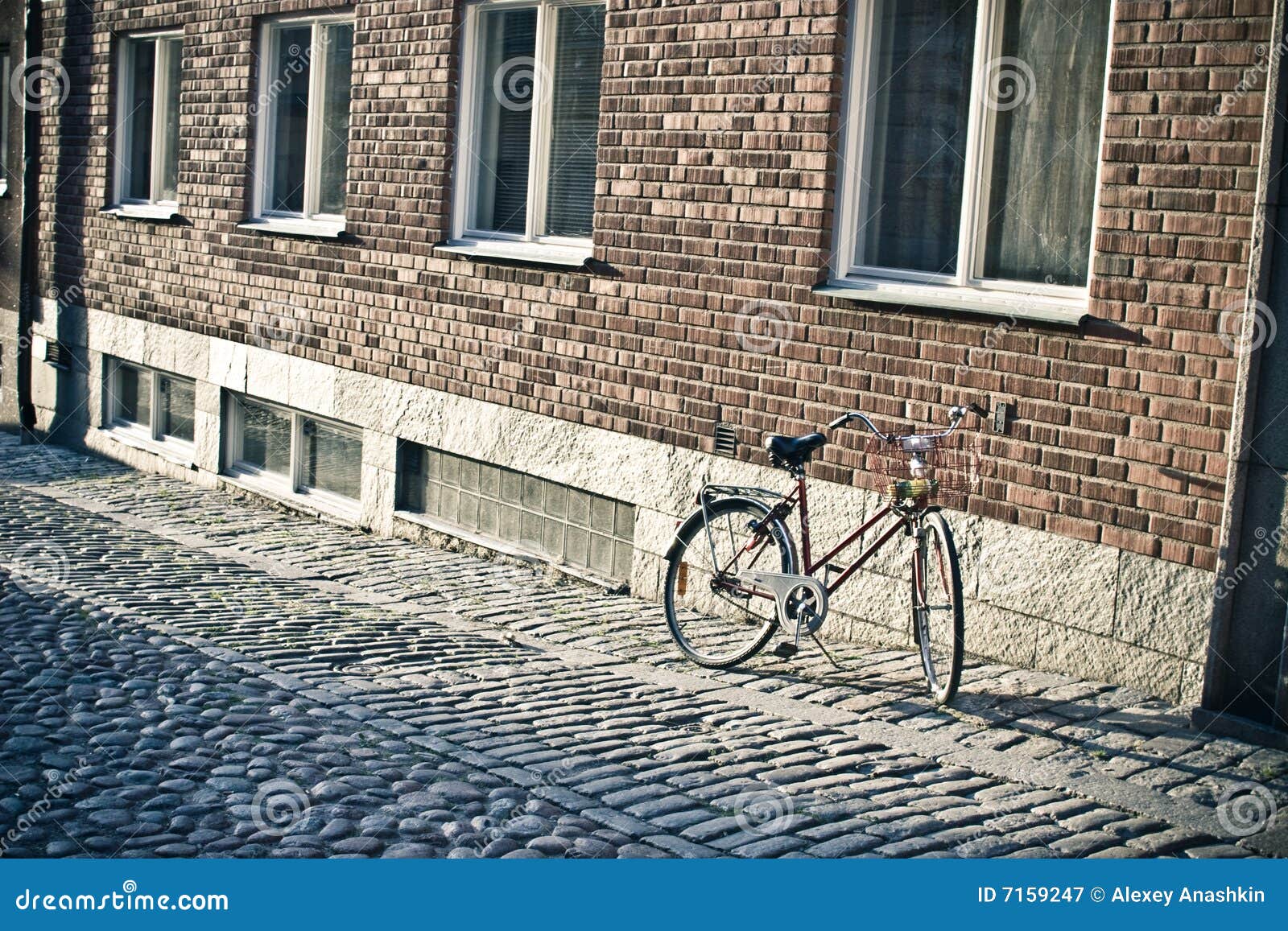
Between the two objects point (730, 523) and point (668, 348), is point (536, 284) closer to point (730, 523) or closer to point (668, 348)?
point (668, 348)

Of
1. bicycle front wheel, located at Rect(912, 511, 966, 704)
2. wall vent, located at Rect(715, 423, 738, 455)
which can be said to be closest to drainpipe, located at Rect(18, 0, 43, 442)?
wall vent, located at Rect(715, 423, 738, 455)

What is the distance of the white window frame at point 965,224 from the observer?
7.13 m

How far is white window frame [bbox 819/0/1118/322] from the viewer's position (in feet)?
23.4

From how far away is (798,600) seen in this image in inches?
291

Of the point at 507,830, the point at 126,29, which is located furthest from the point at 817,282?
the point at 126,29

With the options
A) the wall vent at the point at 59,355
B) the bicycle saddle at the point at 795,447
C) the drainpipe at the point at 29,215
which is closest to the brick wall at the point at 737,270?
Result: the bicycle saddle at the point at 795,447

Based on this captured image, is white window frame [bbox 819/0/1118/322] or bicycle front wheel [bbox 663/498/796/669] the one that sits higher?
white window frame [bbox 819/0/1118/322]

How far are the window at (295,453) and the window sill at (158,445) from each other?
722 mm

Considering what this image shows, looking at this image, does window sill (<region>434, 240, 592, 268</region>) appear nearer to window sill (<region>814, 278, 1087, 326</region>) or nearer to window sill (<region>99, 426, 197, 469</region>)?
window sill (<region>814, 278, 1087, 326</region>)

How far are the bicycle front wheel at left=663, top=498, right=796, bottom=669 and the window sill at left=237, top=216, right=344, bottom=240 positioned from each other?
5356 millimetres

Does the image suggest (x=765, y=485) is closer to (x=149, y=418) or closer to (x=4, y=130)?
(x=149, y=418)

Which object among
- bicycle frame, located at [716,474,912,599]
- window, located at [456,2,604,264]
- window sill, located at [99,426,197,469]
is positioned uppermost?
window, located at [456,2,604,264]

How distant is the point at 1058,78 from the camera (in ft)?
23.7

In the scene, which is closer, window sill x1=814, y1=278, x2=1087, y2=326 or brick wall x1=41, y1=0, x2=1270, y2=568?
brick wall x1=41, y1=0, x2=1270, y2=568
